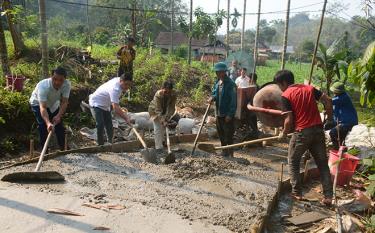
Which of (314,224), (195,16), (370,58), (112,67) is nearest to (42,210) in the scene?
(314,224)

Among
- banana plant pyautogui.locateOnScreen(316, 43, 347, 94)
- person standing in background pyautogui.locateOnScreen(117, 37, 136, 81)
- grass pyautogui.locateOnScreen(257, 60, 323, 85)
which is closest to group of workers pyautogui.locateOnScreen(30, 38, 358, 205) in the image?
person standing in background pyautogui.locateOnScreen(117, 37, 136, 81)

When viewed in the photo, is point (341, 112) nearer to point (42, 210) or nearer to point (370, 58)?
point (370, 58)

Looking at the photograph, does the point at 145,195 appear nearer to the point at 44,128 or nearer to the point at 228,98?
the point at 44,128

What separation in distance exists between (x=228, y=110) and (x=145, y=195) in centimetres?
277

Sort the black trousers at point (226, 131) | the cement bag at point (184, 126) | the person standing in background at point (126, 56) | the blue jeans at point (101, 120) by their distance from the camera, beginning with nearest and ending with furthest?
the blue jeans at point (101, 120)
the black trousers at point (226, 131)
the cement bag at point (184, 126)
the person standing in background at point (126, 56)

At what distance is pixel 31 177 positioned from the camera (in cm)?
499

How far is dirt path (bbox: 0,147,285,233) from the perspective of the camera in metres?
4.00

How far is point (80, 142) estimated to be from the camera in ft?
27.3

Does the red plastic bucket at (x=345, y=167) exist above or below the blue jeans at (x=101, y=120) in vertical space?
below

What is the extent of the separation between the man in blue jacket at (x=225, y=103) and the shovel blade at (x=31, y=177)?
3238 millimetres

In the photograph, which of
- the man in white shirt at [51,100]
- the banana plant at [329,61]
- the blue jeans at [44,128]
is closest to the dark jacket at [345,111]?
the man in white shirt at [51,100]

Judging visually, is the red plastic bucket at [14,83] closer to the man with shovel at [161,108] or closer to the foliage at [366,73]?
the man with shovel at [161,108]

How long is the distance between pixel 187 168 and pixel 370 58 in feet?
12.1

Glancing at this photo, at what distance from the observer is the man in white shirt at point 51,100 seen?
578 centimetres
